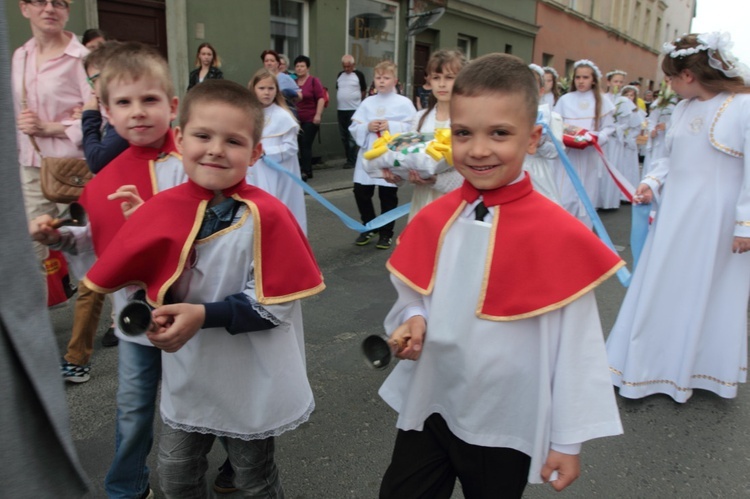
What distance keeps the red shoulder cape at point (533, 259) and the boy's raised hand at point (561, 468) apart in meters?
0.40

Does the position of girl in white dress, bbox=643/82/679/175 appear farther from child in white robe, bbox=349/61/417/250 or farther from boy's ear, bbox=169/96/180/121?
boy's ear, bbox=169/96/180/121

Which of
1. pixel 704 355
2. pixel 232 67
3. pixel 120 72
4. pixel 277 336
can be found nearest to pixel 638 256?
pixel 704 355

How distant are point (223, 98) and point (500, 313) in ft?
3.48

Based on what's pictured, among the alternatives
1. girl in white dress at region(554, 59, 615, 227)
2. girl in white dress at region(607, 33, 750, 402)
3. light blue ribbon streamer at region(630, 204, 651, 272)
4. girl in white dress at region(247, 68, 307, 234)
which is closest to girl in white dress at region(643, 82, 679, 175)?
girl in white dress at region(554, 59, 615, 227)

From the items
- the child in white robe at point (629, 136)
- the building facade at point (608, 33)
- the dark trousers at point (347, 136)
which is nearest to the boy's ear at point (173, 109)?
the child in white robe at point (629, 136)

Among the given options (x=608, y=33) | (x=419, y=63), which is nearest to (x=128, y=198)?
(x=419, y=63)

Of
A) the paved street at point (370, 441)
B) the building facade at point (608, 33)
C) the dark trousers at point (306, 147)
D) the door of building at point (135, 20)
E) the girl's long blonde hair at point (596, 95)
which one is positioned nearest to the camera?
the paved street at point (370, 441)

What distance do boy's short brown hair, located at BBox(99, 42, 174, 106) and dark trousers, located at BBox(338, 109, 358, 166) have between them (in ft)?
35.5

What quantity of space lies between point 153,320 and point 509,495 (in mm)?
1148

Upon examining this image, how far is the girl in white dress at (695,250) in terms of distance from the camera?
3.28 meters

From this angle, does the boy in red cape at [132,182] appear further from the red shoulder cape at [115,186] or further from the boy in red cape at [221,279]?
the boy in red cape at [221,279]

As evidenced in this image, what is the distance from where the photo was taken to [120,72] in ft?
7.45

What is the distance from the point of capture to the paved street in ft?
9.33

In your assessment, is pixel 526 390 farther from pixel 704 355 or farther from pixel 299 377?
pixel 704 355
